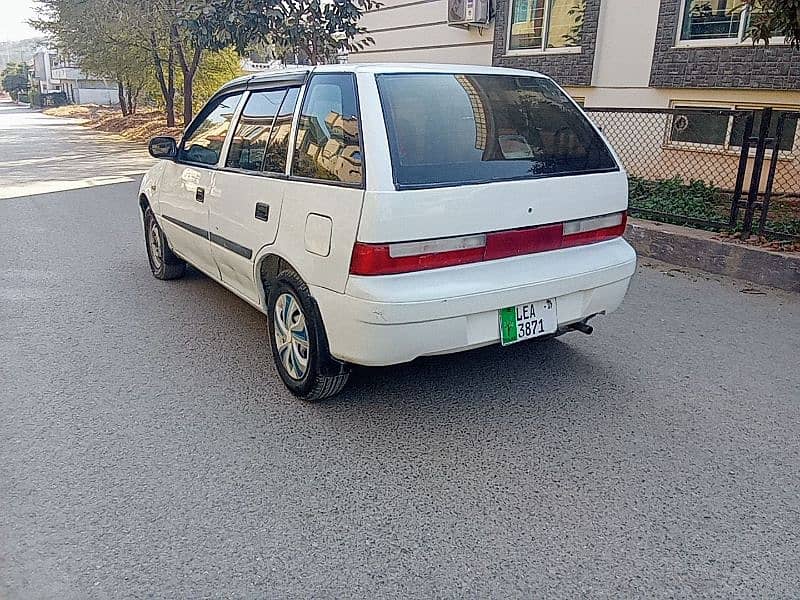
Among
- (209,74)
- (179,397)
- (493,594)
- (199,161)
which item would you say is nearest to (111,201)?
(199,161)

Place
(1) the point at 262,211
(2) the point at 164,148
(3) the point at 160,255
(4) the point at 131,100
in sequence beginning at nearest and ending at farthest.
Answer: (1) the point at 262,211 < (2) the point at 164,148 < (3) the point at 160,255 < (4) the point at 131,100

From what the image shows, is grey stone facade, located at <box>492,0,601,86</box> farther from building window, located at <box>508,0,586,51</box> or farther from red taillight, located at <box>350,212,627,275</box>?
red taillight, located at <box>350,212,627,275</box>

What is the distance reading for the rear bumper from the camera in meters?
3.03

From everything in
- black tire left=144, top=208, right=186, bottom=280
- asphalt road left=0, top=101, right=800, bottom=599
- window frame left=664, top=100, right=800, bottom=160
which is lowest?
asphalt road left=0, top=101, right=800, bottom=599

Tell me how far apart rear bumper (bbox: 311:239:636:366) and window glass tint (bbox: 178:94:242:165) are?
1.69 meters

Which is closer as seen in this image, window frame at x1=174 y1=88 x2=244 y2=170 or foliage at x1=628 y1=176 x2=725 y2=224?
window frame at x1=174 y1=88 x2=244 y2=170

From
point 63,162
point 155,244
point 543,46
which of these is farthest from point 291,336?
point 63,162

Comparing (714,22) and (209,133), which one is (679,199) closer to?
(714,22)

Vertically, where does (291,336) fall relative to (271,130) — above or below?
below

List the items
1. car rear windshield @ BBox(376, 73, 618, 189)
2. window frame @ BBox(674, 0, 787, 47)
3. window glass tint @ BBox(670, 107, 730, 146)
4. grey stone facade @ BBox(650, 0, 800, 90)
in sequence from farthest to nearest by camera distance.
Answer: window frame @ BBox(674, 0, 787, 47)
grey stone facade @ BBox(650, 0, 800, 90)
window glass tint @ BBox(670, 107, 730, 146)
car rear windshield @ BBox(376, 73, 618, 189)

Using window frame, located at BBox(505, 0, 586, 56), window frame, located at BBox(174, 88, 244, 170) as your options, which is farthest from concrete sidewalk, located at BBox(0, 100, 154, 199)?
window frame, located at BBox(505, 0, 586, 56)

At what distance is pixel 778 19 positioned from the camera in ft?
20.3

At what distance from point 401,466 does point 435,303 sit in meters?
Result: 0.76

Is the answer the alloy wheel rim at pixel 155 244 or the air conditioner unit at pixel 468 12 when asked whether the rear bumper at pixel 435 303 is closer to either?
the alloy wheel rim at pixel 155 244
